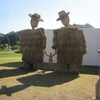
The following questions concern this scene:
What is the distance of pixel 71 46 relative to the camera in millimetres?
7379

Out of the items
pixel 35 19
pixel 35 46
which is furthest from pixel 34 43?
pixel 35 19

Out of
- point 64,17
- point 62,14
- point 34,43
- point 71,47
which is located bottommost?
point 71,47

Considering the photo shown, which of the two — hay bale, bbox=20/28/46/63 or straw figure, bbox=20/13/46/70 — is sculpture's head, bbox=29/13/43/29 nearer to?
straw figure, bbox=20/13/46/70

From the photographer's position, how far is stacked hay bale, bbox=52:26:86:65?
7.36 metres

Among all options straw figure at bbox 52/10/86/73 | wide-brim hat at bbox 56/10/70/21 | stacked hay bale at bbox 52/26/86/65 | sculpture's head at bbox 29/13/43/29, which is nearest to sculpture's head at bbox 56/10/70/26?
wide-brim hat at bbox 56/10/70/21

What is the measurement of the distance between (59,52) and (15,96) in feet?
12.7

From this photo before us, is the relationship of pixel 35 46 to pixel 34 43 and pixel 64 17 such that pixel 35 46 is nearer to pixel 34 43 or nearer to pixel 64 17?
pixel 34 43

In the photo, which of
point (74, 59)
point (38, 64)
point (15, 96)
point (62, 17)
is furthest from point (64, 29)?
point (15, 96)

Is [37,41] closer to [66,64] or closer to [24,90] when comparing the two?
[66,64]

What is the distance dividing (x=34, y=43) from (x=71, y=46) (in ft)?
6.24

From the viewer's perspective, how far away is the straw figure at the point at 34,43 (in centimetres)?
818

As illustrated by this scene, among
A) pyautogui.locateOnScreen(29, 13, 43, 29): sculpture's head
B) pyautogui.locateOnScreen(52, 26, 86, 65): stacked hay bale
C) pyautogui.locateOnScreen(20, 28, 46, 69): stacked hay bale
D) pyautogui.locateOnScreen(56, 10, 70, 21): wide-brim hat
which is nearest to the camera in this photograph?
pyautogui.locateOnScreen(52, 26, 86, 65): stacked hay bale

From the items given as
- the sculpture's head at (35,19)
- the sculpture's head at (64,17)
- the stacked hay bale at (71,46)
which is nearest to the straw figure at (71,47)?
the stacked hay bale at (71,46)

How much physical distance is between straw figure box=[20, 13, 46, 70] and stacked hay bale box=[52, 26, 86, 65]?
1050 millimetres
